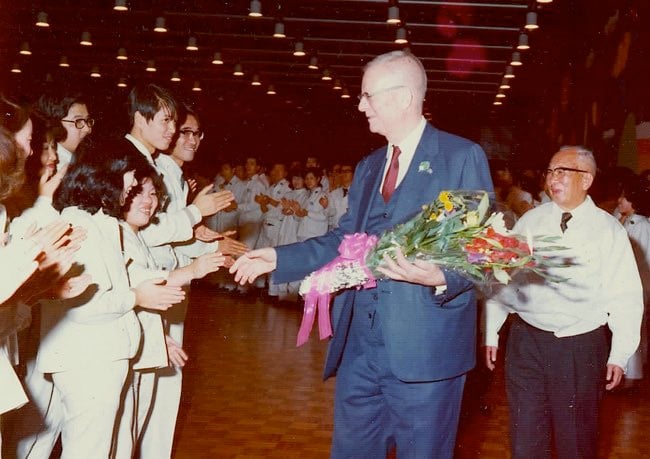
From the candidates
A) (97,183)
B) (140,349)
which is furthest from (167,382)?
(97,183)

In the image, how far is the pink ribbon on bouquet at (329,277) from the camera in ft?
7.96

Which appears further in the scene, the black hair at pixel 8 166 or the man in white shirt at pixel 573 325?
the man in white shirt at pixel 573 325

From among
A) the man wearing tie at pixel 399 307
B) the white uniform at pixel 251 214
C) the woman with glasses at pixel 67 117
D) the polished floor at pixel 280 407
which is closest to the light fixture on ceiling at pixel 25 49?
the white uniform at pixel 251 214

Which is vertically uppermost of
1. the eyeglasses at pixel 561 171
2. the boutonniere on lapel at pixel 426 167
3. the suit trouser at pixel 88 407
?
the eyeglasses at pixel 561 171

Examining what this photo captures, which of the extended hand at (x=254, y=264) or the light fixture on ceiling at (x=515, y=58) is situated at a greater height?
the light fixture on ceiling at (x=515, y=58)

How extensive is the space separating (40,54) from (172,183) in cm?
1100

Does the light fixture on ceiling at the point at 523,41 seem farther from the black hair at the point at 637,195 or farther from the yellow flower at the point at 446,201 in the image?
the yellow flower at the point at 446,201

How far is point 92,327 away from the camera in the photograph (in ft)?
8.35

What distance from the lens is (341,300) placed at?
8.50ft

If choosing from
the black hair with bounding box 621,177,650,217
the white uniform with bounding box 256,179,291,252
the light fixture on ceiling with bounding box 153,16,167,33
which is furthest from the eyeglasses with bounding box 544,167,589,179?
the light fixture on ceiling with bounding box 153,16,167,33

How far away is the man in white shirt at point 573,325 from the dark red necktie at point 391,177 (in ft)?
2.79

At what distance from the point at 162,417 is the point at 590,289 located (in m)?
1.99

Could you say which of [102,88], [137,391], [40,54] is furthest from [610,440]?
[102,88]

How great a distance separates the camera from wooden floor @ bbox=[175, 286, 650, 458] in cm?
404
